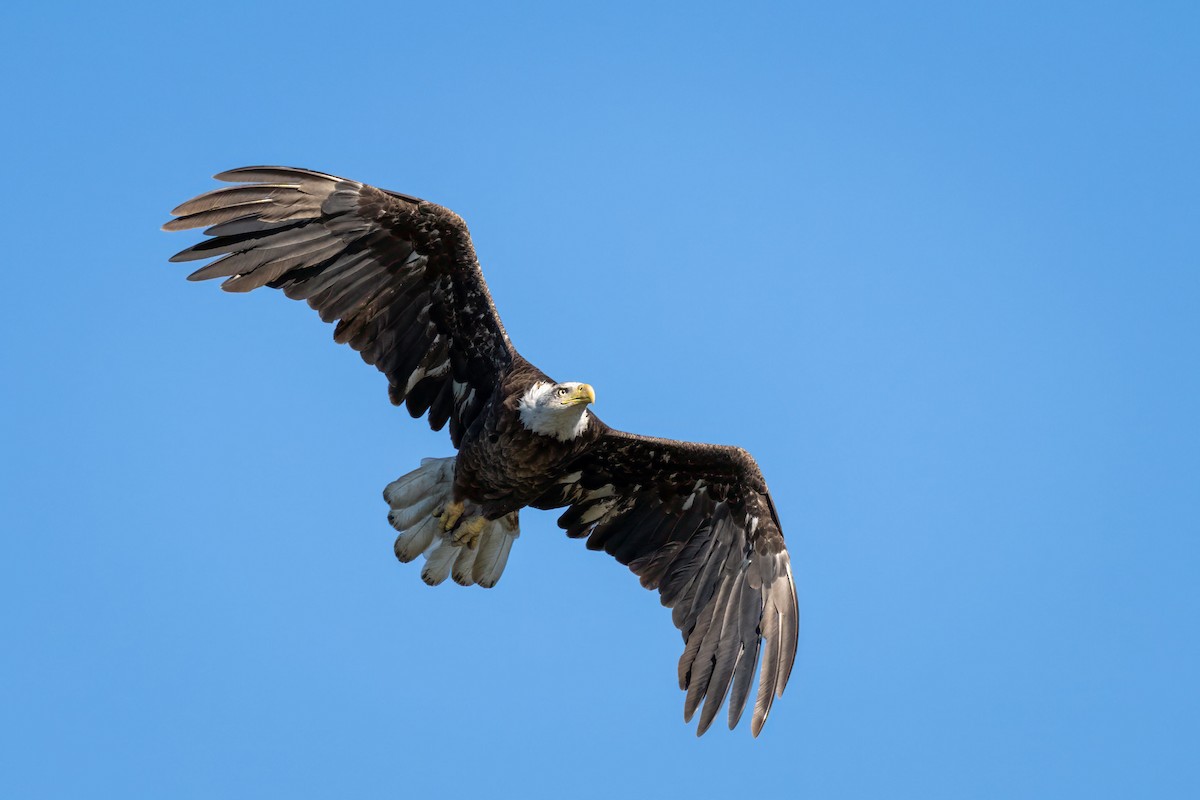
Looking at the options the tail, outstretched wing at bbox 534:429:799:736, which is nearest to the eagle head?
outstretched wing at bbox 534:429:799:736

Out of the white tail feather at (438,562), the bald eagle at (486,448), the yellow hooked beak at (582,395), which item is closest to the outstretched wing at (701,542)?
the bald eagle at (486,448)

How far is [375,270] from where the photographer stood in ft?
32.1

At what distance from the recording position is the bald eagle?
9.52 m

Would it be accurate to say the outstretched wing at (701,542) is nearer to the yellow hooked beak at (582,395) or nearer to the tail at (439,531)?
the tail at (439,531)

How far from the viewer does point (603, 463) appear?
10.6 metres

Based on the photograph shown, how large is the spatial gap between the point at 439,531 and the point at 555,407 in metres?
1.88

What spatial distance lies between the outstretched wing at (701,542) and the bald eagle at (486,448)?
0.01 metres

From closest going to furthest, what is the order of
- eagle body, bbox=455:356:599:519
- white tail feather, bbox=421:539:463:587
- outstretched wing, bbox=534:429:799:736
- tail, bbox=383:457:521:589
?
eagle body, bbox=455:356:599:519, outstretched wing, bbox=534:429:799:736, tail, bbox=383:457:521:589, white tail feather, bbox=421:539:463:587

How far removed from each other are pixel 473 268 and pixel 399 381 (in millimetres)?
983

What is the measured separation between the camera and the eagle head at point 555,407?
9383 mm

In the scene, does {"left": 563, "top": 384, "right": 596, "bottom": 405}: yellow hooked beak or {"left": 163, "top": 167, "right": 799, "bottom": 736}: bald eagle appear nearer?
{"left": 563, "top": 384, "right": 596, "bottom": 405}: yellow hooked beak

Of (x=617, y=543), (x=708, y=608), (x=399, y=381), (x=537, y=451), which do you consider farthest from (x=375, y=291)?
(x=708, y=608)

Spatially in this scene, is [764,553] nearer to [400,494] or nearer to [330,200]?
[400,494]

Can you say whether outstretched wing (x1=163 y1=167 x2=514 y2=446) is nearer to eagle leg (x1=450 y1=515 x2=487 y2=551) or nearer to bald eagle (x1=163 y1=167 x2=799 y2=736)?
bald eagle (x1=163 y1=167 x2=799 y2=736)
